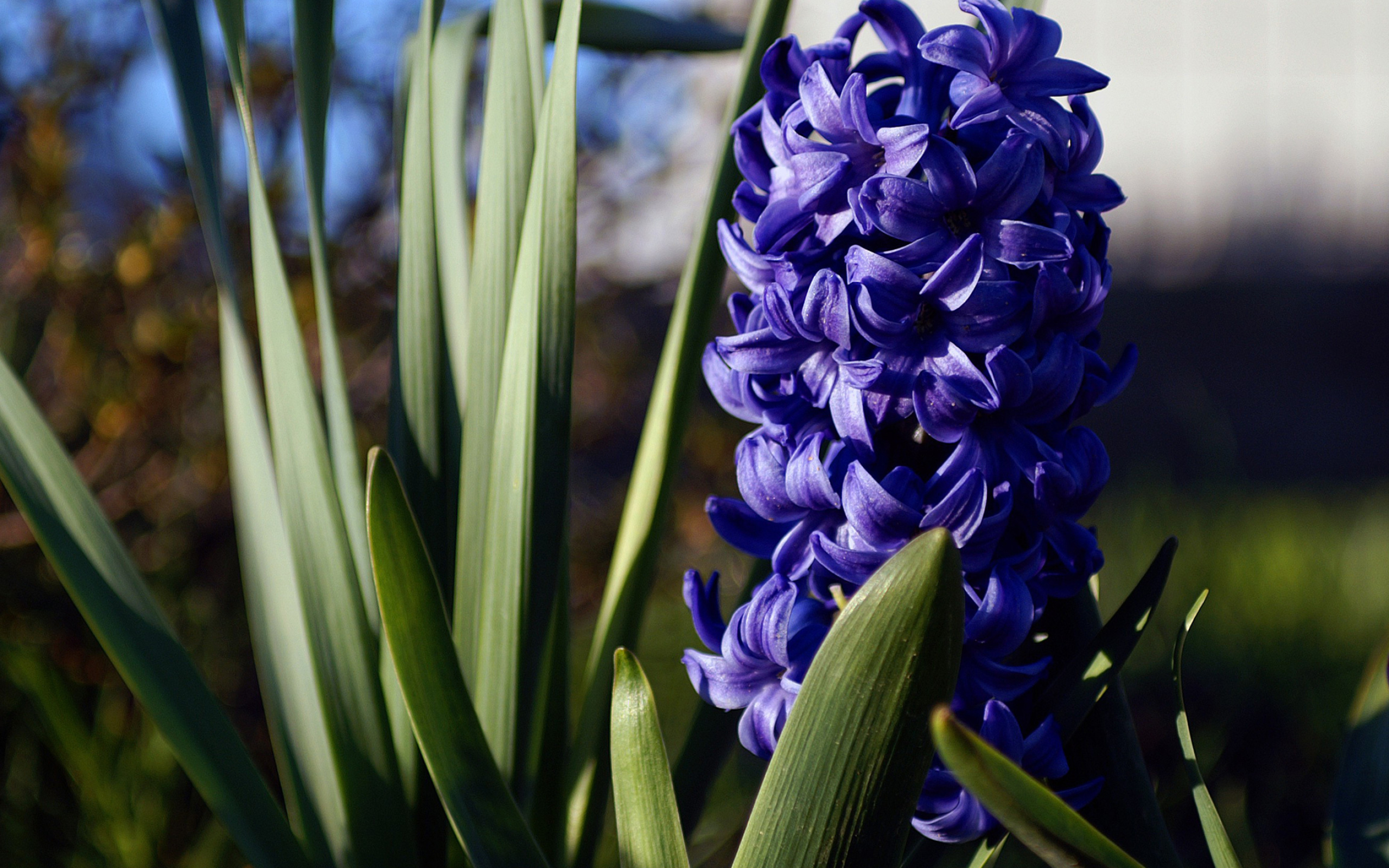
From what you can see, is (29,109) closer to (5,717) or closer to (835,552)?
(5,717)

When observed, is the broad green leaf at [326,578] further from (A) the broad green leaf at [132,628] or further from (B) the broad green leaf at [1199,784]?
(B) the broad green leaf at [1199,784]

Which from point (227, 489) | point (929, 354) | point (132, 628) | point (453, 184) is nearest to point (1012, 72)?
point (929, 354)

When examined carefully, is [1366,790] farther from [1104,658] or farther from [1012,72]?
[1012,72]

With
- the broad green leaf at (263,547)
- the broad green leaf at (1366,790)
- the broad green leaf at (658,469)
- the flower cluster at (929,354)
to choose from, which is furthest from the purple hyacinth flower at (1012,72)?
the broad green leaf at (263,547)

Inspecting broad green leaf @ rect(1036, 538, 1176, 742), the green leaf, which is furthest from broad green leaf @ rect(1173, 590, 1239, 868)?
the green leaf

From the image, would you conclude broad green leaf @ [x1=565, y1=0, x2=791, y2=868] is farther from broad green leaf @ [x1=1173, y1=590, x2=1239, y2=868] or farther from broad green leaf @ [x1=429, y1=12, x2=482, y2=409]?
broad green leaf @ [x1=1173, y1=590, x2=1239, y2=868]

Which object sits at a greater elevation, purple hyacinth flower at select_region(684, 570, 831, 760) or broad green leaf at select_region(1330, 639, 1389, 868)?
purple hyacinth flower at select_region(684, 570, 831, 760)

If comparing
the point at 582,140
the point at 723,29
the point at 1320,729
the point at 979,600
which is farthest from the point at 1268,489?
the point at 979,600

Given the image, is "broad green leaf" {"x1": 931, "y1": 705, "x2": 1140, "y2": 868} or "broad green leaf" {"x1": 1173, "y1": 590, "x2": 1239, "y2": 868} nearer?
"broad green leaf" {"x1": 931, "y1": 705, "x2": 1140, "y2": 868}
